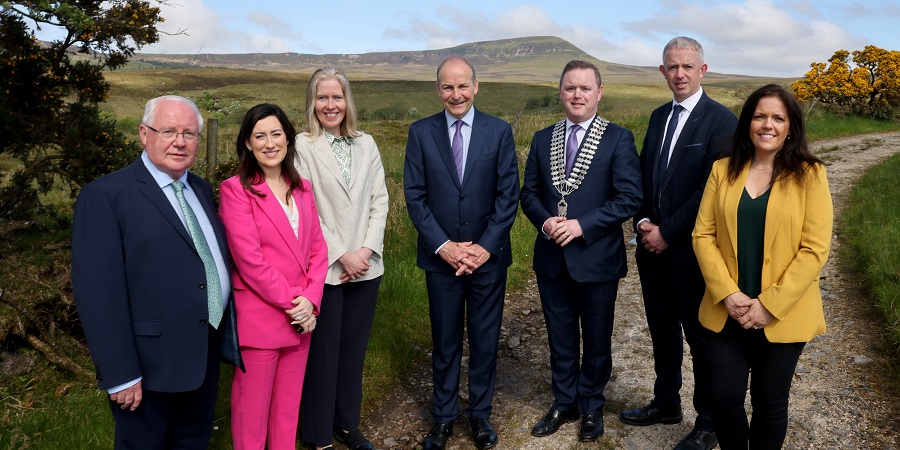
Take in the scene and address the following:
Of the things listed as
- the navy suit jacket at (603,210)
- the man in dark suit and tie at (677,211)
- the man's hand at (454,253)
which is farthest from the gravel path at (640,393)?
the man's hand at (454,253)

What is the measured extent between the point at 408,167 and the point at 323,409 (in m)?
1.58

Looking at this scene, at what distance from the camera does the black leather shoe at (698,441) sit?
149 inches

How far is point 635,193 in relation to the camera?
3.92 meters

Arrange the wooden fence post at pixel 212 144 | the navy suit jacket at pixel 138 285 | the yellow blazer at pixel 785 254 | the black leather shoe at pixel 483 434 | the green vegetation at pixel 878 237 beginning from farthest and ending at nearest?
the wooden fence post at pixel 212 144 < the green vegetation at pixel 878 237 < the black leather shoe at pixel 483 434 < the yellow blazer at pixel 785 254 < the navy suit jacket at pixel 138 285

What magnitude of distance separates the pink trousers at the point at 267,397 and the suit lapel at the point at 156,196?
86 cm

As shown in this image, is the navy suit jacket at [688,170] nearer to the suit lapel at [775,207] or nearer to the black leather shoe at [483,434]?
the suit lapel at [775,207]

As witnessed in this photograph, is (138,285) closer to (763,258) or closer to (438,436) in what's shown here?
(438,436)

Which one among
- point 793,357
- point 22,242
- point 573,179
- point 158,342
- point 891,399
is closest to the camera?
point 158,342

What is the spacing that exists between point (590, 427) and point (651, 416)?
1.54 feet

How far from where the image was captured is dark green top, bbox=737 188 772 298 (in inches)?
119

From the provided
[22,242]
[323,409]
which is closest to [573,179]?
[323,409]

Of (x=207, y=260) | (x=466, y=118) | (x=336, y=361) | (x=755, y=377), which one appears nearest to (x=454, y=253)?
(x=466, y=118)

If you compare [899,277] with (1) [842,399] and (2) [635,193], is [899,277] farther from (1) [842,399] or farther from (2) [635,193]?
(2) [635,193]

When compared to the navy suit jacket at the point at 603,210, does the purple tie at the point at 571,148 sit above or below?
above
